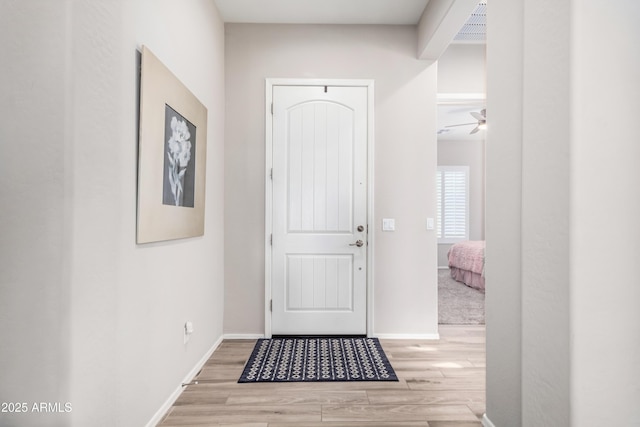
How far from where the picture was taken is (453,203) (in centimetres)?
756

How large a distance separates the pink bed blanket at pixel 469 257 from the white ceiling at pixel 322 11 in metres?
3.41

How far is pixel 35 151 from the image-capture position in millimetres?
1109

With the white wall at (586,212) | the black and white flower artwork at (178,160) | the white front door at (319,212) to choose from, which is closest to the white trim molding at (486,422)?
the white wall at (586,212)

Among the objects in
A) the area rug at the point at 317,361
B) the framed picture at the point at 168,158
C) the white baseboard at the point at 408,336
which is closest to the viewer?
the framed picture at the point at 168,158

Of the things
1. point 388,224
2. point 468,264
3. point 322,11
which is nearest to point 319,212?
point 388,224

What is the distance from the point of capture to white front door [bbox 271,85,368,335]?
3184mm

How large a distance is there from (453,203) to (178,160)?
664 centimetres

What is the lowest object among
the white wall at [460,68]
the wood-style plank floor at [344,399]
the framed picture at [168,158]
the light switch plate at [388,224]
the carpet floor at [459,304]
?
the wood-style plank floor at [344,399]

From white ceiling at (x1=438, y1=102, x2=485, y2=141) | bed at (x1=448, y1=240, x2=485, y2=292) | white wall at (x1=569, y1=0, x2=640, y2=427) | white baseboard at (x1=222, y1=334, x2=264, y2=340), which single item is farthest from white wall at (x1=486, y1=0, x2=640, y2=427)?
white ceiling at (x1=438, y1=102, x2=485, y2=141)

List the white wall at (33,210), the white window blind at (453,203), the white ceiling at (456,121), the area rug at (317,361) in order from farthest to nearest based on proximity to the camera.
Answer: the white window blind at (453,203) < the white ceiling at (456,121) < the area rug at (317,361) < the white wall at (33,210)

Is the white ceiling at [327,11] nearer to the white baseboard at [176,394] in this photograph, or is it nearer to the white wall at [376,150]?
the white wall at [376,150]

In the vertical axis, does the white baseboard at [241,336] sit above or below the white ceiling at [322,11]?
below

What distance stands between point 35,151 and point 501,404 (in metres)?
2.20

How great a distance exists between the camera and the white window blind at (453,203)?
755 cm
